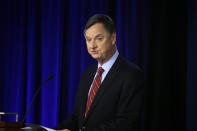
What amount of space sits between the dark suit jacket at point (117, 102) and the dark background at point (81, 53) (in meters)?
0.66

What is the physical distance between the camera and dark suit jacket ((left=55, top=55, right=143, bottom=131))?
5.53 feet

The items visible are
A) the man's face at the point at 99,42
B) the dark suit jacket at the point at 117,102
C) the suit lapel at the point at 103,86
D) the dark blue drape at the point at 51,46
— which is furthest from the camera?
the dark blue drape at the point at 51,46

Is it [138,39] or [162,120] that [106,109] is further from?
[138,39]

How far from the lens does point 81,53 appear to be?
2832 mm

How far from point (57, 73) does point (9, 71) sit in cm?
76

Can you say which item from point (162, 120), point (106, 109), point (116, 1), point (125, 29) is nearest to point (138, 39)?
point (125, 29)

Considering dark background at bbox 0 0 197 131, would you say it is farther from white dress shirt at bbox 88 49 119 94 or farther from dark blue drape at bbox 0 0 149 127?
white dress shirt at bbox 88 49 119 94

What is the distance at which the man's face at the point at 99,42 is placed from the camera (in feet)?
6.27

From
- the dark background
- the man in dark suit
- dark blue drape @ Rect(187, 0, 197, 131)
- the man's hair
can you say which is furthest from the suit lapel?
dark blue drape @ Rect(187, 0, 197, 131)

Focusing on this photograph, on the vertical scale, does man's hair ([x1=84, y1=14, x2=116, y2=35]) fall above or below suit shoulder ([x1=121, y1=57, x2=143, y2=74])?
above

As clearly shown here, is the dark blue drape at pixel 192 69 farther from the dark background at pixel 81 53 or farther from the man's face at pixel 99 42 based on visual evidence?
the man's face at pixel 99 42

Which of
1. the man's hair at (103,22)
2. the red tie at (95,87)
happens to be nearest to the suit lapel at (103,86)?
the red tie at (95,87)

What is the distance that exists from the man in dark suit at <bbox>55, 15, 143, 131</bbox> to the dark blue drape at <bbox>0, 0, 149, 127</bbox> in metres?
0.66

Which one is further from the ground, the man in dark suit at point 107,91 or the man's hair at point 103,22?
the man's hair at point 103,22
